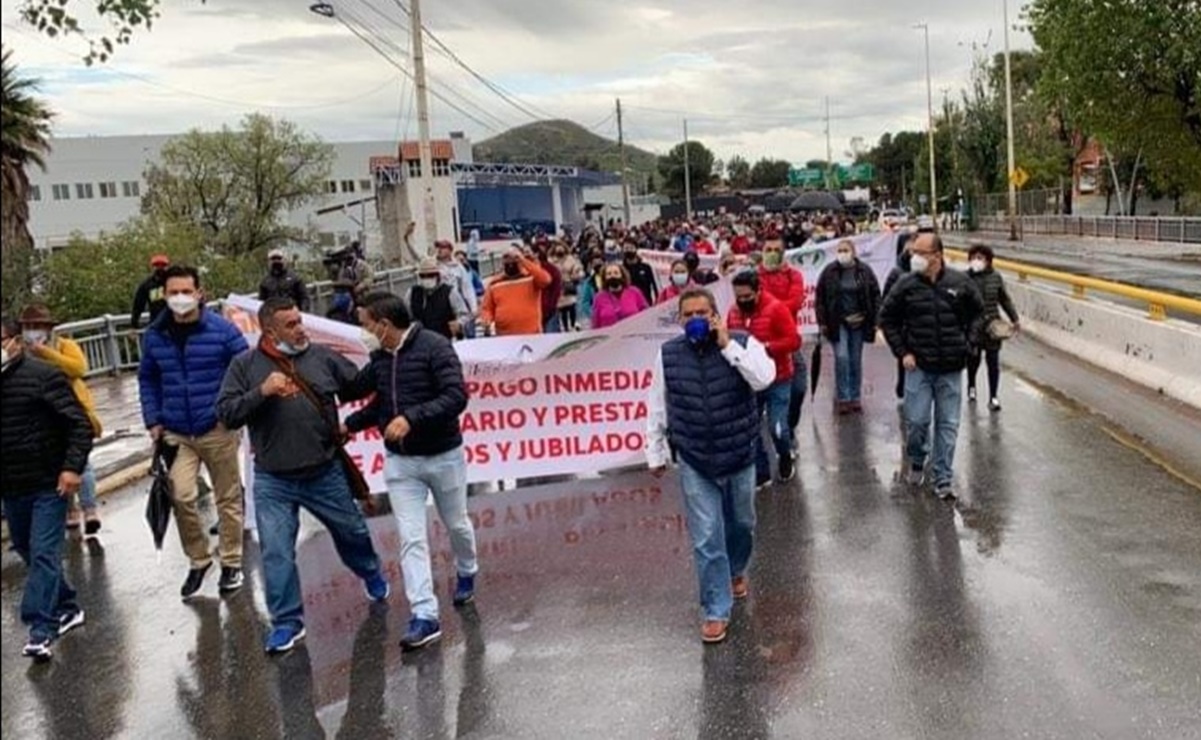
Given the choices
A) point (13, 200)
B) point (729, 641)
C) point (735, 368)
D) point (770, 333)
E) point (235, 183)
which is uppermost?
point (235, 183)

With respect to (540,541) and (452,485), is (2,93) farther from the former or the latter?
(540,541)

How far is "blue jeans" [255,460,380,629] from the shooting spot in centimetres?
550

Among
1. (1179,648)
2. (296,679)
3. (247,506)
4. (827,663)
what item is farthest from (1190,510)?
(247,506)

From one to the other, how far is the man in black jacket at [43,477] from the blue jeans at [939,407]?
16.9ft

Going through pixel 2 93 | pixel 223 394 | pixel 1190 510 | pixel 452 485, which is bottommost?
pixel 1190 510

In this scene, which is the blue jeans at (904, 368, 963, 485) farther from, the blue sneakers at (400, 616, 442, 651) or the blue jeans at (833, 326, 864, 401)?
the blue sneakers at (400, 616, 442, 651)

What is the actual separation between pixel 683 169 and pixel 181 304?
128 meters

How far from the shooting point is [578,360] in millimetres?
8805

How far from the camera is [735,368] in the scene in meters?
5.21

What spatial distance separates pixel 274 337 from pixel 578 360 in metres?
3.60

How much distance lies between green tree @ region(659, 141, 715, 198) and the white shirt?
4969 inches

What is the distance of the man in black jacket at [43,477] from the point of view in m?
4.75

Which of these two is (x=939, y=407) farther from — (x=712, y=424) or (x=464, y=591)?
(x=464, y=591)

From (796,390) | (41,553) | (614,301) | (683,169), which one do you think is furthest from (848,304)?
(683,169)
